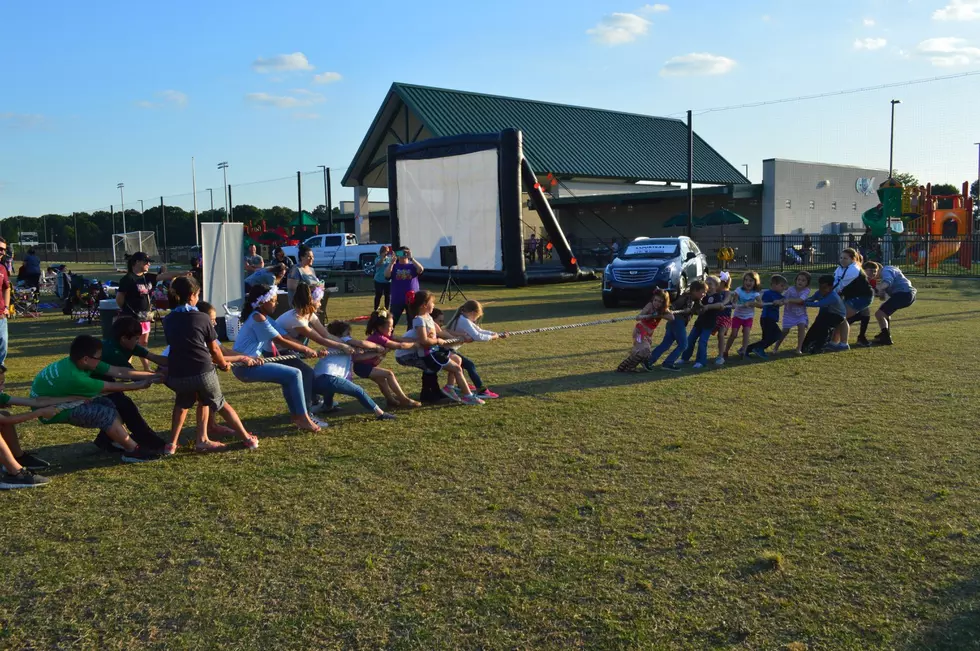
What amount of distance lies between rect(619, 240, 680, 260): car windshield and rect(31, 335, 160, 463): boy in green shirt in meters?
Result: 14.2

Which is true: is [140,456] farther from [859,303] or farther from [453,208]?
[453,208]

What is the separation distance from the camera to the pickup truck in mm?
34469


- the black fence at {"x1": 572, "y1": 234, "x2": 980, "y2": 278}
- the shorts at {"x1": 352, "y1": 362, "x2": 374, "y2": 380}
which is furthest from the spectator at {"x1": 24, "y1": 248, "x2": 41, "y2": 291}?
the black fence at {"x1": 572, "y1": 234, "x2": 980, "y2": 278}

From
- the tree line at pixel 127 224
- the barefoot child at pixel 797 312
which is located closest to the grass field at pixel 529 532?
the barefoot child at pixel 797 312

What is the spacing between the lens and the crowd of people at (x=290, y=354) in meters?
6.05

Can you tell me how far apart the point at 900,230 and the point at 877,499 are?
32.3 m

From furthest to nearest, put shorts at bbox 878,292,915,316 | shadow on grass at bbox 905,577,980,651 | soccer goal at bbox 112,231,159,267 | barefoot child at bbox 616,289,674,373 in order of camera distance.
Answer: soccer goal at bbox 112,231,159,267
shorts at bbox 878,292,915,316
barefoot child at bbox 616,289,674,373
shadow on grass at bbox 905,577,980,651

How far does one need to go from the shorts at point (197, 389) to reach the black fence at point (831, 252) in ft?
82.6

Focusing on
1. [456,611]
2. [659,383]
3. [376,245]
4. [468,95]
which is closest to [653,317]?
[659,383]

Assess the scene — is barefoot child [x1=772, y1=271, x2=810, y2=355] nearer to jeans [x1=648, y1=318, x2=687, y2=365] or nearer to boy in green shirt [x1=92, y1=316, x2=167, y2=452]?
jeans [x1=648, y1=318, x2=687, y2=365]


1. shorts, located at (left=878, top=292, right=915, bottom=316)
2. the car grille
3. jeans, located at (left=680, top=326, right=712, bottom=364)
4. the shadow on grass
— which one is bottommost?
the shadow on grass

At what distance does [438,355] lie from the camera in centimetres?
831

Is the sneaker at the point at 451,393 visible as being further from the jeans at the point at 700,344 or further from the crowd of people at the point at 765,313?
the jeans at the point at 700,344

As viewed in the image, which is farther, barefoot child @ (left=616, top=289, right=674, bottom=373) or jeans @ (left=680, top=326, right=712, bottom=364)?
jeans @ (left=680, top=326, right=712, bottom=364)
